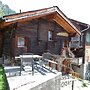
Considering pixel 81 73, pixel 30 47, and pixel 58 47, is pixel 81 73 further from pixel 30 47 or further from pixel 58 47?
pixel 30 47

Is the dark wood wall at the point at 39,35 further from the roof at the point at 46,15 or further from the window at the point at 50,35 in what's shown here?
the roof at the point at 46,15

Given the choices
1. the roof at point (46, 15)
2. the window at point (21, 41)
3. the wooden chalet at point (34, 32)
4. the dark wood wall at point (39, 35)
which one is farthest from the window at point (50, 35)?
the window at point (21, 41)

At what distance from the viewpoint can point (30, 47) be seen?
1778cm

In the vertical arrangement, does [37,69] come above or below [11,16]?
below

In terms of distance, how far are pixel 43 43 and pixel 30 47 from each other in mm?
1555

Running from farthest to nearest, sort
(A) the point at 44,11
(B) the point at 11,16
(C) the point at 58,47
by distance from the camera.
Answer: (C) the point at 58,47
(A) the point at 44,11
(B) the point at 11,16

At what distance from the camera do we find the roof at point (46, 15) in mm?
15281

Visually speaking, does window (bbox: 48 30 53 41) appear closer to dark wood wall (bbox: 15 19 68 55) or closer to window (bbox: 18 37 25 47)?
dark wood wall (bbox: 15 19 68 55)

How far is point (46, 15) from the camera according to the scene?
60.1 ft

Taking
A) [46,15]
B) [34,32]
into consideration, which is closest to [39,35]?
[34,32]

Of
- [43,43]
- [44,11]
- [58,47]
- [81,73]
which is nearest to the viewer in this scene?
[44,11]

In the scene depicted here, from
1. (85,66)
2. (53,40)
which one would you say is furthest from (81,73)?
(53,40)

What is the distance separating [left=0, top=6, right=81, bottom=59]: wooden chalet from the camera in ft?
53.6

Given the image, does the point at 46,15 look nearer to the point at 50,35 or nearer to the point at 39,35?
the point at 39,35
